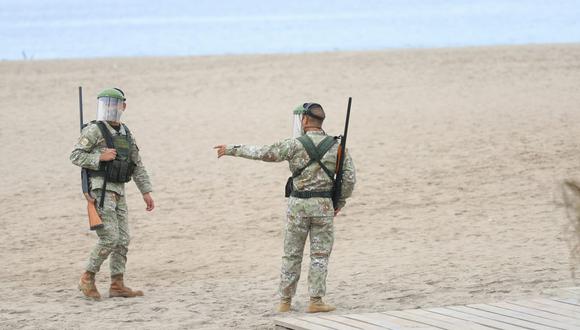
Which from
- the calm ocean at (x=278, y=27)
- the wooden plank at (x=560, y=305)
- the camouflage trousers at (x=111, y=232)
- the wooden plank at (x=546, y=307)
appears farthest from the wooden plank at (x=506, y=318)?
the calm ocean at (x=278, y=27)

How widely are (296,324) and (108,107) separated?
316 centimetres

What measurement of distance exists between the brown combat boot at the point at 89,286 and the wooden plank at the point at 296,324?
2522 millimetres

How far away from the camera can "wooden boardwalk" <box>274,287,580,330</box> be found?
29.5ft

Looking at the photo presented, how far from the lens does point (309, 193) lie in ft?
34.2

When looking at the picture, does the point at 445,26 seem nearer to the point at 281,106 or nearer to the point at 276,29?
the point at 276,29

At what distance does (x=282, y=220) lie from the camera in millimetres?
16531

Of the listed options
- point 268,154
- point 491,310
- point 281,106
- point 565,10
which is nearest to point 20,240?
point 268,154

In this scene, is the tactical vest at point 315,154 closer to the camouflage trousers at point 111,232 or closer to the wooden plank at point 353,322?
the wooden plank at point 353,322

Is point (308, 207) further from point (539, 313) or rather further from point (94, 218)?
point (539, 313)

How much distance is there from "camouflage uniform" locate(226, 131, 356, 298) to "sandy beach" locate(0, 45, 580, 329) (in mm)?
447

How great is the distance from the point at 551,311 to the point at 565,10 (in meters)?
81.2

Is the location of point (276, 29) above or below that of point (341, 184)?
above

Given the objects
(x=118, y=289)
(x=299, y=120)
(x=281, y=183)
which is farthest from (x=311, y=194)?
(x=281, y=183)

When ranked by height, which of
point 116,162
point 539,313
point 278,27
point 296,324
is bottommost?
point 296,324
